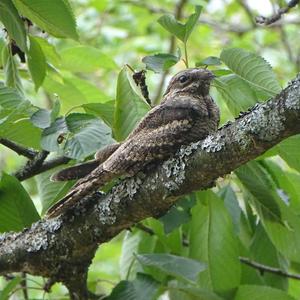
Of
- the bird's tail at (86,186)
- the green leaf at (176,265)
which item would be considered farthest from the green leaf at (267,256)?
the bird's tail at (86,186)

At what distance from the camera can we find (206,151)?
71.5 inches

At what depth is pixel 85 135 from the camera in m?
2.22

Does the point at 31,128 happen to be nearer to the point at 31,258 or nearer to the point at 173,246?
the point at 31,258

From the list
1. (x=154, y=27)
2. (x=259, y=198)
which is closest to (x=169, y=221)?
(x=259, y=198)

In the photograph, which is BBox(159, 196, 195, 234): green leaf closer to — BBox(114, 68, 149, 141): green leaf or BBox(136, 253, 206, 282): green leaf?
BBox(136, 253, 206, 282): green leaf

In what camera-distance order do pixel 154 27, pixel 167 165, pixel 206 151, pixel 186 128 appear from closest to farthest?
pixel 206 151, pixel 167 165, pixel 186 128, pixel 154 27

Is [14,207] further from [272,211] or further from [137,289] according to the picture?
[272,211]

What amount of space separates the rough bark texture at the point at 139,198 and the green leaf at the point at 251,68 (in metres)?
0.50

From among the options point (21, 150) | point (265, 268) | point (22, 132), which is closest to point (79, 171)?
point (22, 132)

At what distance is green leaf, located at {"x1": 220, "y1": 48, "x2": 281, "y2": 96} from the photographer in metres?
2.33

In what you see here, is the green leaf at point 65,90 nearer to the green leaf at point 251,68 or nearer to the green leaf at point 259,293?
the green leaf at point 251,68

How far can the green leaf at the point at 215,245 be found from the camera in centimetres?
262

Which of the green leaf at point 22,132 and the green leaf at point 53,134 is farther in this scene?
the green leaf at point 22,132

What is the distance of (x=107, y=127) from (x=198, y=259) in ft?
2.30
